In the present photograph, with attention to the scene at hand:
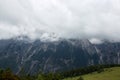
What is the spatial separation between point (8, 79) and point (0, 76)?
8.58 m

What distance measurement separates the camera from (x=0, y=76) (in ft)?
534

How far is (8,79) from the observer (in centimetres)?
15662
